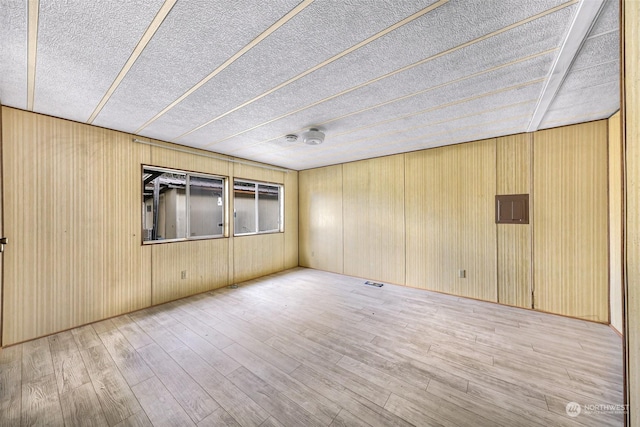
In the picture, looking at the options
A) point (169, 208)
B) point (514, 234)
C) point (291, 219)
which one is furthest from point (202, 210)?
point (514, 234)

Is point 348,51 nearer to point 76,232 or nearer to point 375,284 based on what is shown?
point 76,232

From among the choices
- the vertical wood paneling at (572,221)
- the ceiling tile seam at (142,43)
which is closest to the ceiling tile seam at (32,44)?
the ceiling tile seam at (142,43)

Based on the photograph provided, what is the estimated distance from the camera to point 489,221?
3.57 metres

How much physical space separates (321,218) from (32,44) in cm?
466

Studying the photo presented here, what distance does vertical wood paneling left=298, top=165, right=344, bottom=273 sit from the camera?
5.30 meters

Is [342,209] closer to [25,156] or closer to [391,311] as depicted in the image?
[391,311]

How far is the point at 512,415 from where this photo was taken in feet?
5.30

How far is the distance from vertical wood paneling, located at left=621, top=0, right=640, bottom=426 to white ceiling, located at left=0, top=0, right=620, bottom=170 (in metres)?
0.60

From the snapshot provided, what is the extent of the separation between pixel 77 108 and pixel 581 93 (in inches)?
199

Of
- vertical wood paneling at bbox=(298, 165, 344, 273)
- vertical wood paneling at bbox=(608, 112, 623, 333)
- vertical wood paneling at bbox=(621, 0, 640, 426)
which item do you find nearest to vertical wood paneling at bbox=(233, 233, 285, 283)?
vertical wood paneling at bbox=(298, 165, 344, 273)

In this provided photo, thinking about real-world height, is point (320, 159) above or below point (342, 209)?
above

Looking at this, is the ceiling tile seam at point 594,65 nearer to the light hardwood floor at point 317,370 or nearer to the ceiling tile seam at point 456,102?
the ceiling tile seam at point 456,102

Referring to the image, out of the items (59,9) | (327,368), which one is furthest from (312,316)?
(59,9)

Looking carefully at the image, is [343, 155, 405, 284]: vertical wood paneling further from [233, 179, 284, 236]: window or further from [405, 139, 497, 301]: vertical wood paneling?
[233, 179, 284, 236]: window
